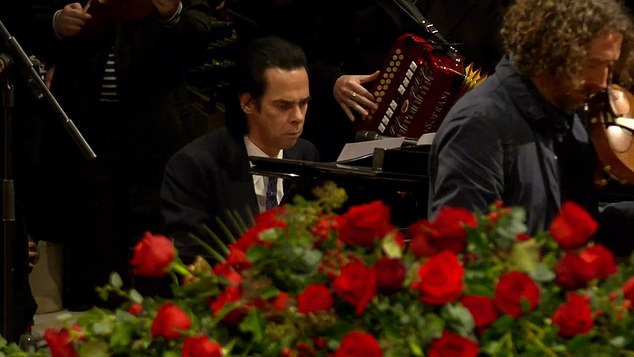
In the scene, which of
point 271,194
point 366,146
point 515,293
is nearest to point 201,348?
point 515,293

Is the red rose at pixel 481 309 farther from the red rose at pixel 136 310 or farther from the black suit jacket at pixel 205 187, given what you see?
the black suit jacket at pixel 205 187

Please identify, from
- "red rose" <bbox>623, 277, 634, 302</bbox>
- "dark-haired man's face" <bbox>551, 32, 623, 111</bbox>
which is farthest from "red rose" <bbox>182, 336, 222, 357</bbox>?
"dark-haired man's face" <bbox>551, 32, 623, 111</bbox>

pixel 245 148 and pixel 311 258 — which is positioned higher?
pixel 311 258

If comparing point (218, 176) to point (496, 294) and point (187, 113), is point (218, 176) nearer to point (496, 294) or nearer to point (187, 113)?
point (187, 113)

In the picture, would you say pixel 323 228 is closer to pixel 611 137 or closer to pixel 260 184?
pixel 611 137

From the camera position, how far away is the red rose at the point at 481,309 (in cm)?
168

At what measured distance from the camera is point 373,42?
4.58m

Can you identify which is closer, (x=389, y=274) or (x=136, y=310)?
(x=389, y=274)

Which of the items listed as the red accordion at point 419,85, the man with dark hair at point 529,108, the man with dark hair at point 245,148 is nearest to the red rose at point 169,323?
the man with dark hair at point 529,108

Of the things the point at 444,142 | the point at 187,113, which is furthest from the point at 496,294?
the point at 187,113

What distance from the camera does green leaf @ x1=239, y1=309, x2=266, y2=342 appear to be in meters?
1.70

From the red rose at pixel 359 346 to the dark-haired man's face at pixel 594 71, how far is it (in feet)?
5.31

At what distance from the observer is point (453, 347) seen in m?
1.64

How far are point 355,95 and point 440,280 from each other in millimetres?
2681
